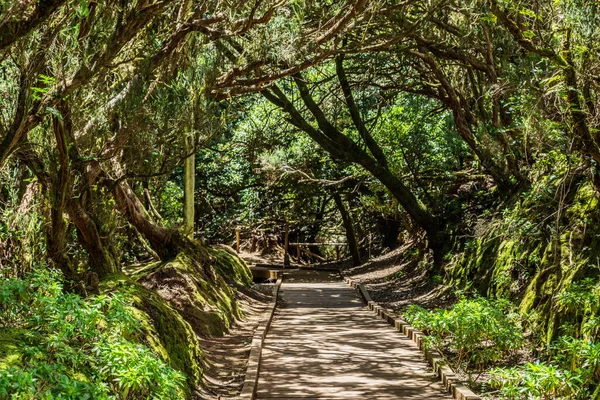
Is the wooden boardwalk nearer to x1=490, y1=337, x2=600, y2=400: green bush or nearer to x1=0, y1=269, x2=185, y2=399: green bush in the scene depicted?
x1=490, y1=337, x2=600, y2=400: green bush

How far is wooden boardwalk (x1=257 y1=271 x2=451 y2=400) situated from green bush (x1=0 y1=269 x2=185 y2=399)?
A: 8.58 ft

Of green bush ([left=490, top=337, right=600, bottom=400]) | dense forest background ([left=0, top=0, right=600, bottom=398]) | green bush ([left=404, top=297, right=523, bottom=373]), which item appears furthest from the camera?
green bush ([left=404, top=297, right=523, bottom=373])

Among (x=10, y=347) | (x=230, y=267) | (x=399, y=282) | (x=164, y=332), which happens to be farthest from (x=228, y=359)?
(x=399, y=282)

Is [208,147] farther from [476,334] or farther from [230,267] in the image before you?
[230,267]

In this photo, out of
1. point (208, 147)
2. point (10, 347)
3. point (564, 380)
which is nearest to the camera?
point (10, 347)

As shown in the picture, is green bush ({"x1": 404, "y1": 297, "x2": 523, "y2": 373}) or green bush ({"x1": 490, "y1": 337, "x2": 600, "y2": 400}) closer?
green bush ({"x1": 490, "y1": 337, "x2": 600, "y2": 400})

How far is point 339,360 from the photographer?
1059cm

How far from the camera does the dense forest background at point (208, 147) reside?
6289 mm

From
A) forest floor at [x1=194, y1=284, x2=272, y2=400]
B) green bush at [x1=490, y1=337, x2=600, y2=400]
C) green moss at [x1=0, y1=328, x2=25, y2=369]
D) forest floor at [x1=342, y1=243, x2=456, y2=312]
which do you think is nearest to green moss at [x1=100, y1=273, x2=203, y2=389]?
forest floor at [x1=194, y1=284, x2=272, y2=400]

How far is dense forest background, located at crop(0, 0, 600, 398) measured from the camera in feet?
20.6

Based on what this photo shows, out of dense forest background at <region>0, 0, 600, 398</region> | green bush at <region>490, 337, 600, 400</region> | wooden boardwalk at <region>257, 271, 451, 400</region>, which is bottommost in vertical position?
wooden boardwalk at <region>257, 271, 451, 400</region>

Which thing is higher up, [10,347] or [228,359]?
[10,347]

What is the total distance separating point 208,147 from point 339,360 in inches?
169

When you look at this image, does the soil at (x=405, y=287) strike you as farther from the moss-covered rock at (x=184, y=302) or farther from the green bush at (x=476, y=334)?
the moss-covered rock at (x=184, y=302)
